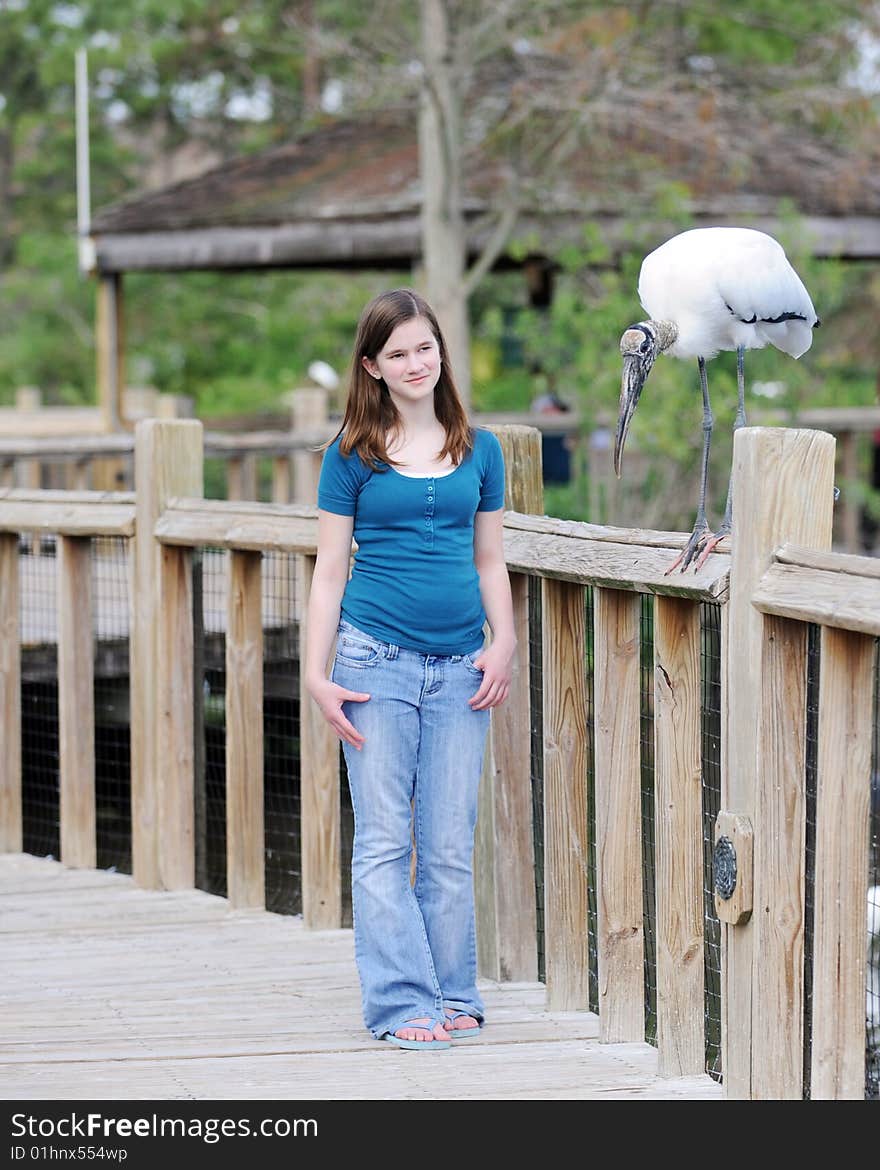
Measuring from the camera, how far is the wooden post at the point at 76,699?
234 inches

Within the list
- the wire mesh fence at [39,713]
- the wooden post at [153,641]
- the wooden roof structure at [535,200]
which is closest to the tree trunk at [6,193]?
the wooden roof structure at [535,200]

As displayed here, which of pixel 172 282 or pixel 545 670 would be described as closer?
pixel 545 670

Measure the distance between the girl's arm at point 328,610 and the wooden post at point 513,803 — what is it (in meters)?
0.71

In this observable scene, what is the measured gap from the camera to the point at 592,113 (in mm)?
13445

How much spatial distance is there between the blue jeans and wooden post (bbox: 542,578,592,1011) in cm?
29

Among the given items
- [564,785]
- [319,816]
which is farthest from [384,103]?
[564,785]

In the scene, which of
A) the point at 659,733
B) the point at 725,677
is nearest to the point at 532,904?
the point at 659,733

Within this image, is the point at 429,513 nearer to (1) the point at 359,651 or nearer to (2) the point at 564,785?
(1) the point at 359,651

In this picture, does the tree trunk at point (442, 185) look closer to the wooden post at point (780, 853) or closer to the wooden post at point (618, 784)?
the wooden post at point (618, 784)

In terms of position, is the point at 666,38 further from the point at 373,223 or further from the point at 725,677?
the point at 725,677

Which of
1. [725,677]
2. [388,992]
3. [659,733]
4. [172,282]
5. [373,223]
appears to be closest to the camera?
[725,677]

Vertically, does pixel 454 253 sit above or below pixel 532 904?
above

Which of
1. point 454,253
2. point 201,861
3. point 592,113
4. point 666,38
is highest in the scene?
point 666,38
